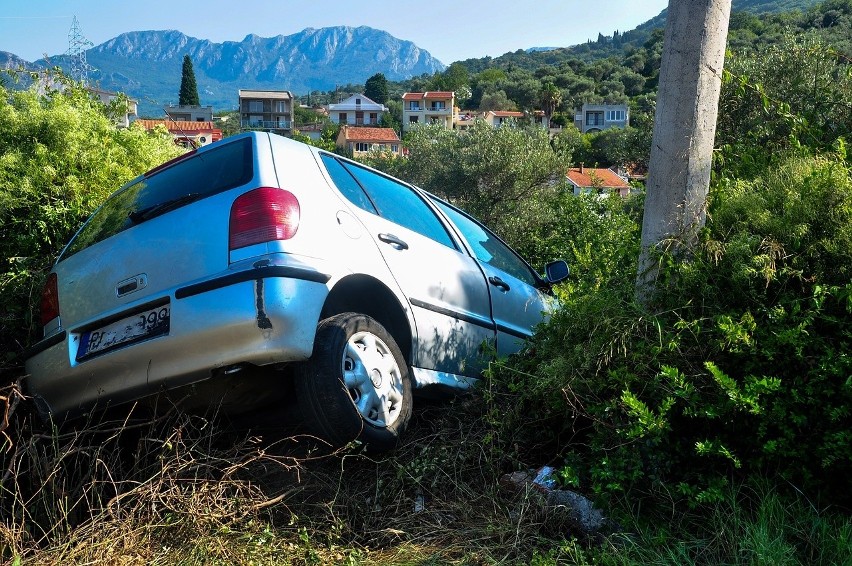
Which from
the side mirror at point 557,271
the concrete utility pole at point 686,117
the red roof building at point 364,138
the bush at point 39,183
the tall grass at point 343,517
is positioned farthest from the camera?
the red roof building at point 364,138

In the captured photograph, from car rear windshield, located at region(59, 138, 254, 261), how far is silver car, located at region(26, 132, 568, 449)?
0.04 ft

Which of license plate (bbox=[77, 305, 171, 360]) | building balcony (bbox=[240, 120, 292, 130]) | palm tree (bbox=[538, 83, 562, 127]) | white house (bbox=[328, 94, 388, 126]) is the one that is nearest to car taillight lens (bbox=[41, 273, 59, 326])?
license plate (bbox=[77, 305, 171, 360])

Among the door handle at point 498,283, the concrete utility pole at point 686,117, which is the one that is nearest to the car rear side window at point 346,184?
the door handle at point 498,283

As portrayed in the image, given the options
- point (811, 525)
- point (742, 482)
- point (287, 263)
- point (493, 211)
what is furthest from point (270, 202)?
point (493, 211)

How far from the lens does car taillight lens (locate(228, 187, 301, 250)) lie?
3.19 meters

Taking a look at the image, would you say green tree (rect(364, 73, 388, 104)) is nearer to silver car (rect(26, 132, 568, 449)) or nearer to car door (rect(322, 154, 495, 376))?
car door (rect(322, 154, 495, 376))

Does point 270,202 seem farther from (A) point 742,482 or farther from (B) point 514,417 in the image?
(A) point 742,482

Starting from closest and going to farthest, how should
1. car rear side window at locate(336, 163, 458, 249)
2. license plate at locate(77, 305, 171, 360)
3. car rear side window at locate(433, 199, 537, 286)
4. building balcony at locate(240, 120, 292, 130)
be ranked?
license plate at locate(77, 305, 171, 360), car rear side window at locate(336, 163, 458, 249), car rear side window at locate(433, 199, 537, 286), building balcony at locate(240, 120, 292, 130)

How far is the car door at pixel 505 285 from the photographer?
499 cm

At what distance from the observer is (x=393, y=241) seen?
13.1 ft

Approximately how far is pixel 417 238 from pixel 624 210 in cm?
999

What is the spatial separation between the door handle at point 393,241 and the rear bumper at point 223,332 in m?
0.68

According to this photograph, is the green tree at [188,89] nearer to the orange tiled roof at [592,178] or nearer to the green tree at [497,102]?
the green tree at [497,102]

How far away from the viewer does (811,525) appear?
272 cm
